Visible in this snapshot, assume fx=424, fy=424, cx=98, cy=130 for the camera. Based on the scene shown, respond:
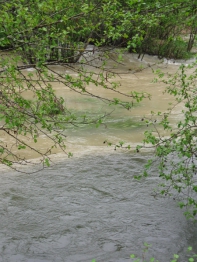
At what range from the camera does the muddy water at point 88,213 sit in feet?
19.1

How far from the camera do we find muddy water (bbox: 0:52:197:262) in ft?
19.1

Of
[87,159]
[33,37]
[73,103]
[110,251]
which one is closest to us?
[33,37]

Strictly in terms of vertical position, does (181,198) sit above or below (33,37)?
below

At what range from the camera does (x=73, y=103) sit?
1491 cm

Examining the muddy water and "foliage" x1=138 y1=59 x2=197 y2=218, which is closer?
"foliage" x1=138 y1=59 x2=197 y2=218

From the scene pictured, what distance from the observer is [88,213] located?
6.84m

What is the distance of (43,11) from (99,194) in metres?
3.82

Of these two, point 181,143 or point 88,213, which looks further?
point 88,213

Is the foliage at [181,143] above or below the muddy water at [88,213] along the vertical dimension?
above

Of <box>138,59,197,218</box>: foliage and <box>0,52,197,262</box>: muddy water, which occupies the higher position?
<box>138,59,197,218</box>: foliage

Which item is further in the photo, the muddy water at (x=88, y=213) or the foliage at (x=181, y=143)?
the muddy water at (x=88, y=213)

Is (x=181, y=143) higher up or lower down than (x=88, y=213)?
higher up

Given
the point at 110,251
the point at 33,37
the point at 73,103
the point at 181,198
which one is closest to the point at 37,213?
the point at 110,251

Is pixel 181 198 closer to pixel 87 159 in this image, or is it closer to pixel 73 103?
pixel 87 159
